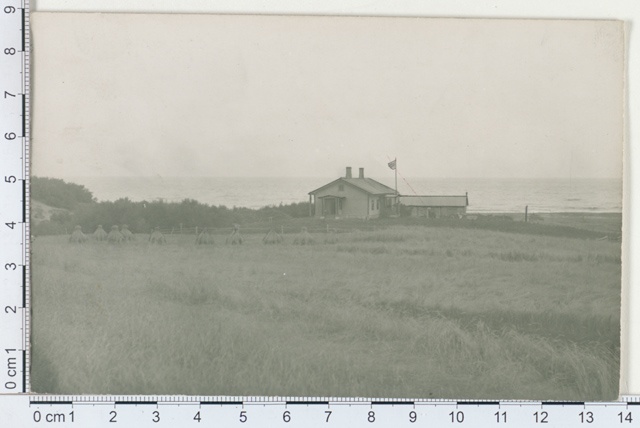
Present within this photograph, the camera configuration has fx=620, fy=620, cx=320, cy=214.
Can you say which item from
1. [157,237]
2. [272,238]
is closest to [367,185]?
[272,238]

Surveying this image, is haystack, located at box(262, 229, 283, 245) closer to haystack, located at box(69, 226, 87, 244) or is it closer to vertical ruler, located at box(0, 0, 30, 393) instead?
haystack, located at box(69, 226, 87, 244)

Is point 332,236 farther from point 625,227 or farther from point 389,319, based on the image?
point 625,227

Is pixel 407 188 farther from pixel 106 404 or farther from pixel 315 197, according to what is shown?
pixel 106 404

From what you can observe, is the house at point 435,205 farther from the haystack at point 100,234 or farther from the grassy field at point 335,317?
the haystack at point 100,234

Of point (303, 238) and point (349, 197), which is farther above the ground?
point (349, 197)

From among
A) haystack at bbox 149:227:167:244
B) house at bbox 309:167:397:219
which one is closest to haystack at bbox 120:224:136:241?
haystack at bbox 149:227:167:244
